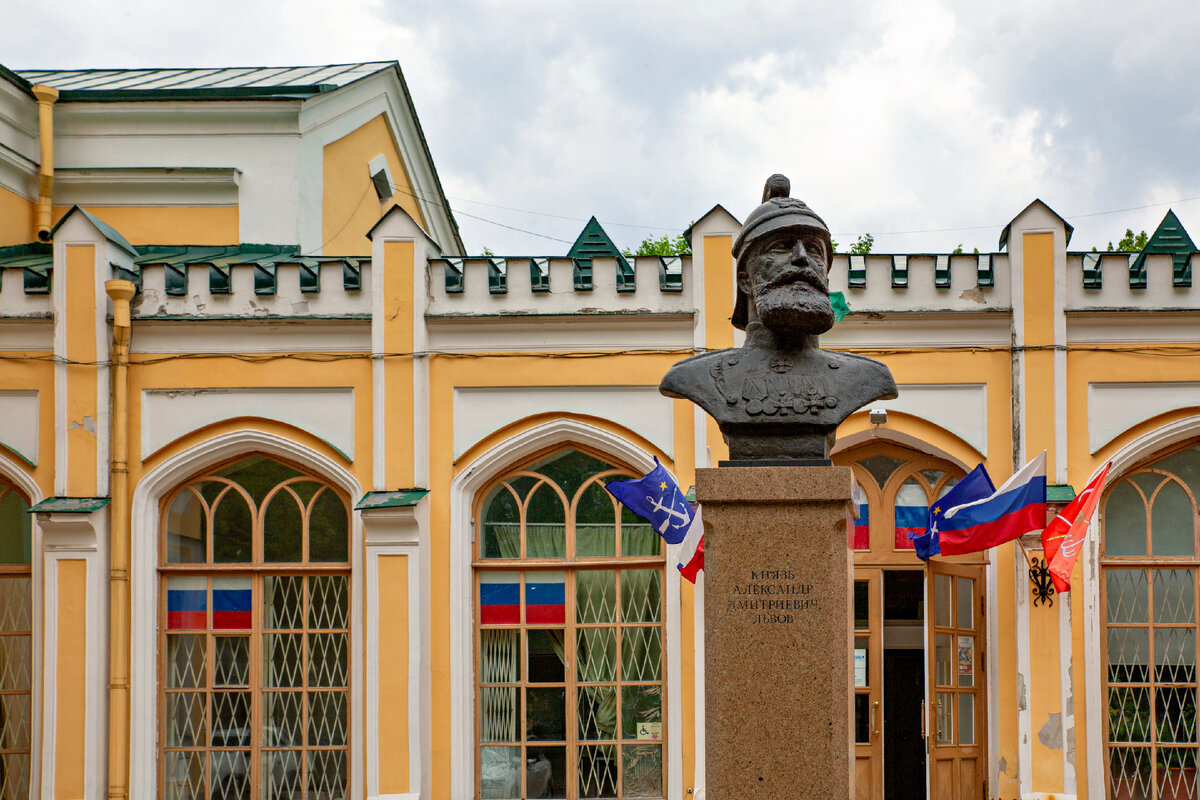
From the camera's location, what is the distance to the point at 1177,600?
9.98m

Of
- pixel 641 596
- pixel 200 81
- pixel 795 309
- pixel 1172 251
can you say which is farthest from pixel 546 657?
pixel 200 81

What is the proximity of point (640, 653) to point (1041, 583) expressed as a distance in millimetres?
3283

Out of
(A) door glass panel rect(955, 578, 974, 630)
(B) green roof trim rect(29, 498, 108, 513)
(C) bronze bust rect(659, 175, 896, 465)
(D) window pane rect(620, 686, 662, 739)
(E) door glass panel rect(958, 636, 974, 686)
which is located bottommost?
(D) window pane rect(620, 686, 662, 739)

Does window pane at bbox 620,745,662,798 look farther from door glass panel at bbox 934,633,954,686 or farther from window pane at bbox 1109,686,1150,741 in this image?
window pane at bbox 1109,686,1150,741

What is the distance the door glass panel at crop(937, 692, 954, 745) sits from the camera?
10.1 meters

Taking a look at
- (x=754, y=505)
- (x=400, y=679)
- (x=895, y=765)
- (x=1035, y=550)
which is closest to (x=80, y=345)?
(x=400, y=679)

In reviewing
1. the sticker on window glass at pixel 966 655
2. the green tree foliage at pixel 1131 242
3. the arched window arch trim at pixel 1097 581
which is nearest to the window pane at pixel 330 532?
the sticker on window glass at pixel 966 655

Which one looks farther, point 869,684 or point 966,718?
point 869,684

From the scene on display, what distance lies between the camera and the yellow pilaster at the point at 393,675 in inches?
374

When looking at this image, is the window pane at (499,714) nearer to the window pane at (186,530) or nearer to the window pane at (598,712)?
the window pane at (598,712)

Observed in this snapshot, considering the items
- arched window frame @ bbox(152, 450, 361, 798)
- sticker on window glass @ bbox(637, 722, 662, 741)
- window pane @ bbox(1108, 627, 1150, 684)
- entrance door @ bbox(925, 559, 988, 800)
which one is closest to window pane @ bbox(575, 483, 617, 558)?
sticker on window glass @ bbox(637, 722, 662, 741)

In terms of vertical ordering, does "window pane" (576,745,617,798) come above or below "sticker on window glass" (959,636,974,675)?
below

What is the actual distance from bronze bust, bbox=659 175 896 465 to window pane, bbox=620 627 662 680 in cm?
468

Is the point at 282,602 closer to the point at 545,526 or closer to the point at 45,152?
the point at 545,526
